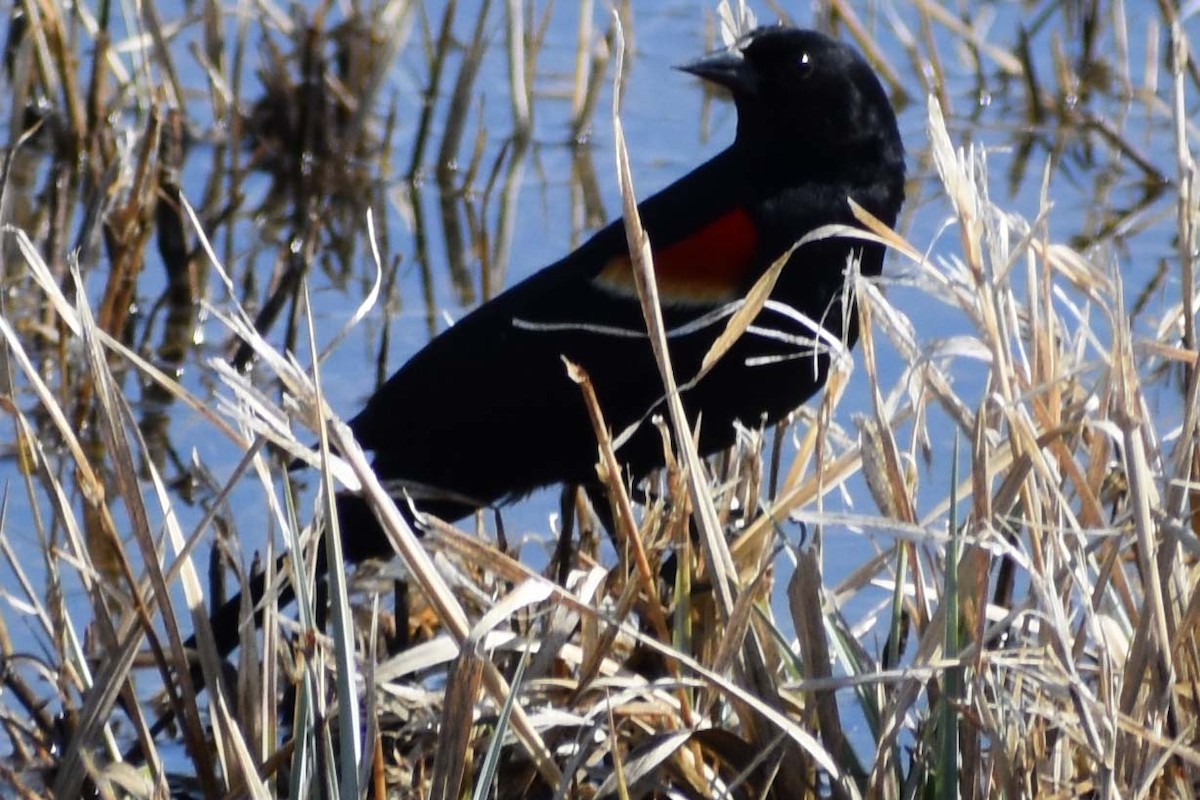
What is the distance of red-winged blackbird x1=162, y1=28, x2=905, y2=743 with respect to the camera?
262 cm

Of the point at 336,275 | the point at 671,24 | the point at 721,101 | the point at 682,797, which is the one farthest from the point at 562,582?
the point at 671,24

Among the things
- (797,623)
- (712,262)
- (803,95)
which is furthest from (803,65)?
(797,623)

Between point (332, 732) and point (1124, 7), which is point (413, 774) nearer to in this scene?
point (332, 732)

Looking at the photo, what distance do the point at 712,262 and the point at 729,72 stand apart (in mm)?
306

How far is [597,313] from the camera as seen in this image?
8.80ft

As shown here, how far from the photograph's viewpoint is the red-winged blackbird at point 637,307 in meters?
2.62

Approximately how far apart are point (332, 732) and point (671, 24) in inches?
128

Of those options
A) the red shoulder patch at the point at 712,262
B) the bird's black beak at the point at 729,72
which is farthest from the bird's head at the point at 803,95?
the red shoulder patch at the point at 712,262

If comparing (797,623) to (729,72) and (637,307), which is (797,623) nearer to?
(637,307)

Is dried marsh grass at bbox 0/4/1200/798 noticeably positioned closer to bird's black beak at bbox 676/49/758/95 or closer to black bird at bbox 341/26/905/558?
black bird at bbox 341/26/905/558

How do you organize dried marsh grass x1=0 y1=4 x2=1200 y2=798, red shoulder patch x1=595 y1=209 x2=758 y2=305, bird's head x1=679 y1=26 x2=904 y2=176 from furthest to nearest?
bird's head x1=679 y1=26 x2=904 y2=176 < red shoulder patch x1=595 y1=209 x2=758 y2=305 < dried marsh grass x1=0 y1=4 x2=1200 y2=798

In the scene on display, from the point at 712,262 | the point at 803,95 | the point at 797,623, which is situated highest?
the point at 803,95

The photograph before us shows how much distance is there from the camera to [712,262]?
8.57ft

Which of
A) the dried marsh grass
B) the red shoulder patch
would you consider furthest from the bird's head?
the dried marsh grass
